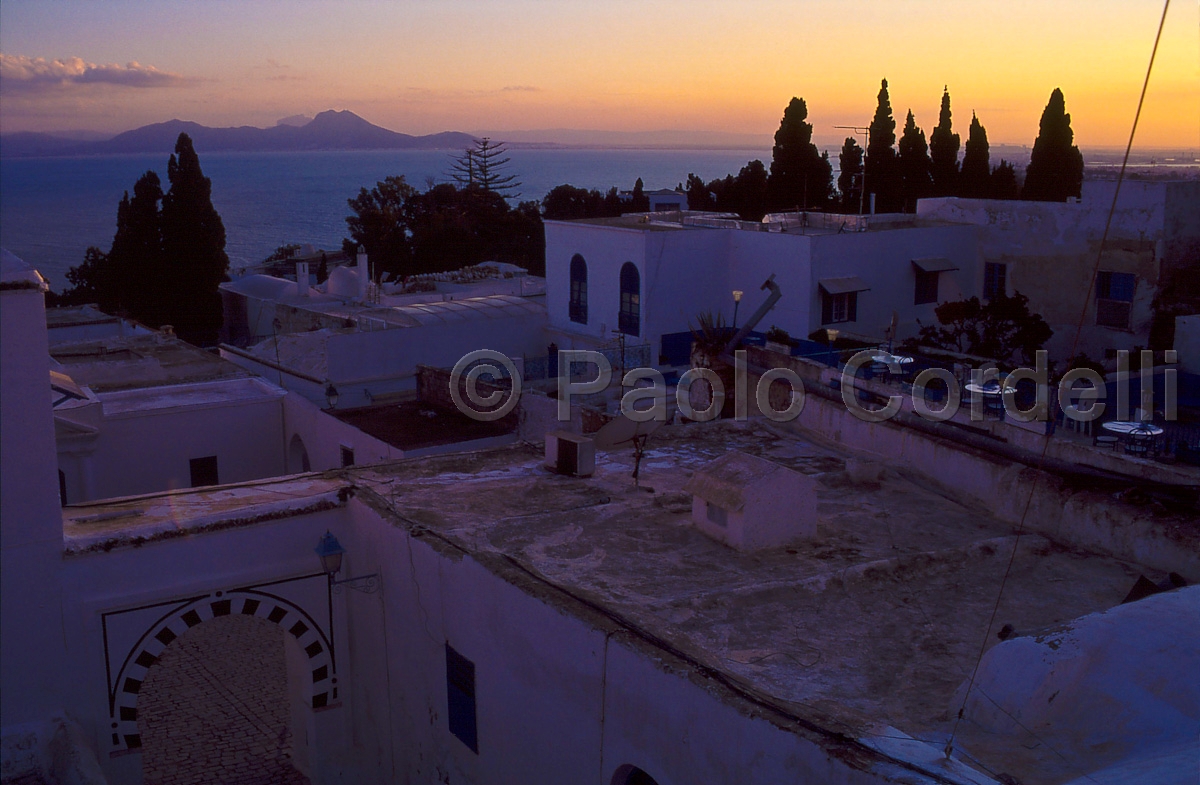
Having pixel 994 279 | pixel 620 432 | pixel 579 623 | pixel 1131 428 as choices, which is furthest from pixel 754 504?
pixel 994 279

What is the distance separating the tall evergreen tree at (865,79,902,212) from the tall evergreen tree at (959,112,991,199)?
215 cm

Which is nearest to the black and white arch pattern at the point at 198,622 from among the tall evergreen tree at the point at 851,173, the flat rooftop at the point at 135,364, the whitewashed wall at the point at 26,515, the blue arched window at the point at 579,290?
the whitewashed wall at the point at 26,515

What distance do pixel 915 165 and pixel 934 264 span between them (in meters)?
13.0

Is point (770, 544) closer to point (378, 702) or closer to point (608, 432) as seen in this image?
point (608, 432)

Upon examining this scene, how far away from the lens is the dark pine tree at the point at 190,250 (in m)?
36.2

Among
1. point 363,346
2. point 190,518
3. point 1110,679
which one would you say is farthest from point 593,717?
point 363,346

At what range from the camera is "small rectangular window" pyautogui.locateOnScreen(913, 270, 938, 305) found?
81.8 feet

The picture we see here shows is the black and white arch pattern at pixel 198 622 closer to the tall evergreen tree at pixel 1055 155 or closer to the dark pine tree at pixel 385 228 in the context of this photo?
the tall evergreen tree at pixel 1055 155

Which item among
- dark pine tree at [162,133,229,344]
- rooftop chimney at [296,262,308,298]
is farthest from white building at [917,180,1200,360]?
dark pine tree at [162,133,229,344]

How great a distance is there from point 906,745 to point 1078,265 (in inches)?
773

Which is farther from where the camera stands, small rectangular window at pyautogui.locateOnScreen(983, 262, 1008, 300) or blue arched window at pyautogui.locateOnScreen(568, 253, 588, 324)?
blue arched window at pyautogui.locateOnScreen(568, 253, 588, 324)

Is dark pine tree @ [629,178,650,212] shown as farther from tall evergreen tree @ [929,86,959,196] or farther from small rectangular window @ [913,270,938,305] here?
small rectangular window @ [913,270,938,305]

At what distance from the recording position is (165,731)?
11727mm

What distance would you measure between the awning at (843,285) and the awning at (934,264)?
1.83 m
